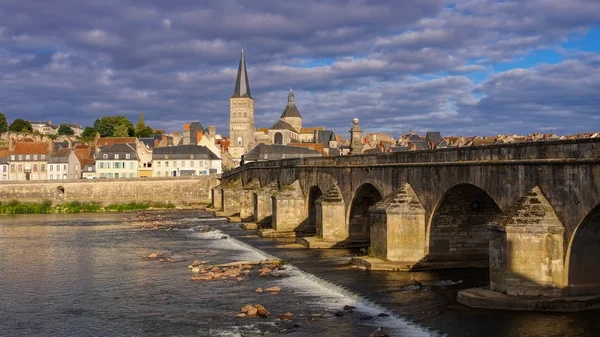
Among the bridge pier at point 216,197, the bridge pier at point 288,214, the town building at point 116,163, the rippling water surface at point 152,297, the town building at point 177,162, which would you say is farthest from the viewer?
the town building at point 177,162

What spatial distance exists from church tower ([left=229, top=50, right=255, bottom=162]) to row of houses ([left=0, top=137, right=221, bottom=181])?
29.6 meters

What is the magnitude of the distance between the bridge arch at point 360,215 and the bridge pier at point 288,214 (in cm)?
718

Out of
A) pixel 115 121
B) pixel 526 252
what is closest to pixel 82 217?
pixel 526 252

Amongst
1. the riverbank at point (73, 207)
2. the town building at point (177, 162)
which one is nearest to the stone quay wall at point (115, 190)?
the riverbank at point (73, 207)

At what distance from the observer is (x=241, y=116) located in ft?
438

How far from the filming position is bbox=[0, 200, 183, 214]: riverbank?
7194cm

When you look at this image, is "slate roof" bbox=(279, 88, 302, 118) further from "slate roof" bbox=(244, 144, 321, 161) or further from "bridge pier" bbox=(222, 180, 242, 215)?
"bridge pier" bbox=(222, 180, 242, 215)

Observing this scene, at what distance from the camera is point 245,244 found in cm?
3694

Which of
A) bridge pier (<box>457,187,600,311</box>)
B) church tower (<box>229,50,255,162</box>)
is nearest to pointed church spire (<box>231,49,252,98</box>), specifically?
church tower (<box>229,50,255,162</box>)

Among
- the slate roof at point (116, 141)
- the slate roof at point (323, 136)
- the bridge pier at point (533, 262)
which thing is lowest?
the bridge pier at point (533, 262)

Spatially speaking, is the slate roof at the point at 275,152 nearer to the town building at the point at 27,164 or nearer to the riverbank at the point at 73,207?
the riverbank at the point at 73,207

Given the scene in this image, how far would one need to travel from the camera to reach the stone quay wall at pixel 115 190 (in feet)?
255

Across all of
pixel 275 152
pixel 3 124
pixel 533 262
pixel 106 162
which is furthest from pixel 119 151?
pixel 533 262

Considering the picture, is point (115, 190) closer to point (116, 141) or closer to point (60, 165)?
point (60, 165)
